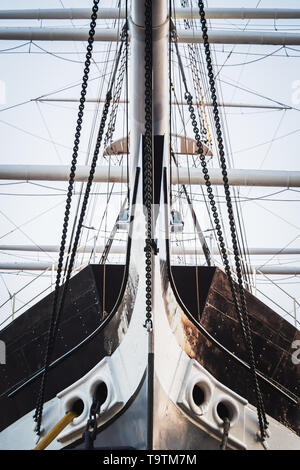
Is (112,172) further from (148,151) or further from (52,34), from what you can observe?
(148,151)

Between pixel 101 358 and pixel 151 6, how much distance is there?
298 centimetres

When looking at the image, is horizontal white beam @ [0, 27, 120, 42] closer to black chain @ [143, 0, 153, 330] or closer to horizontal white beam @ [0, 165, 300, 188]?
horizontal white beam @ [0, 165, 300, 188]

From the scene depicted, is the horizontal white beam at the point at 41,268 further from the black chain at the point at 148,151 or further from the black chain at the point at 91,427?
the black chain at the point at 148,151

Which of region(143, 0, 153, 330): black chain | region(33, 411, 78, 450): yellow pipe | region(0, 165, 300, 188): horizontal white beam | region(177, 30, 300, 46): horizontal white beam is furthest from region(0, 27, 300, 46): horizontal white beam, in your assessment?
region(33, 411, 78, 450): yellow pipe

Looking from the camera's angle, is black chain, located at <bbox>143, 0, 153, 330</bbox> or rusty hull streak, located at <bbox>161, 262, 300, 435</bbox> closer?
black chain, located at <bbox>143, 0, 153, 330</bbox>

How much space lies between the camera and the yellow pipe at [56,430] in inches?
151

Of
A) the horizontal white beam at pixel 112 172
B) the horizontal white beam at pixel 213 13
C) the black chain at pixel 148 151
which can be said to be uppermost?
the horizontal white beam at pixel 213 13

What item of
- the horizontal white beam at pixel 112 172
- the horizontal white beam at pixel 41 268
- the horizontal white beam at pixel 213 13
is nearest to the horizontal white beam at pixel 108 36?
the horizontal white beam at pixel 213 13

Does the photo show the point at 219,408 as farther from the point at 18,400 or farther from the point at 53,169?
the point at 53,169

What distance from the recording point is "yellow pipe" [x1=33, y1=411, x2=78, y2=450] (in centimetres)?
383

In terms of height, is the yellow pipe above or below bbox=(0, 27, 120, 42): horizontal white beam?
below

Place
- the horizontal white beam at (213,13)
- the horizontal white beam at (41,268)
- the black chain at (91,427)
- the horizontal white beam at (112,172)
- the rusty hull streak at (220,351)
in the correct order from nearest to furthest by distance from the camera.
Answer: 1. the black chain at (91,427)
2. the rusty hull streak at (220,351)
3. the horizontal white beam at (112,172)
4. the horizontal white beam at (213,13)
5. the horizontal white beam at (41,268)

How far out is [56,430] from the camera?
3941mm

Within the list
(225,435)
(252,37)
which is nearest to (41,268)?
(252,37)
